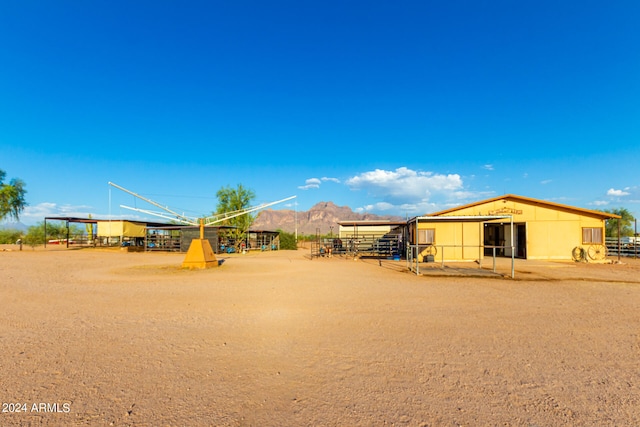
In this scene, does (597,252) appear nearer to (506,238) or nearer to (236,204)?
(506,238)

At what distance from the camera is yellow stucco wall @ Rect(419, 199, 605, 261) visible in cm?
2014

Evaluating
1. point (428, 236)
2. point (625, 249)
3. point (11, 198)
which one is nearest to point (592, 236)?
point (625, 249)

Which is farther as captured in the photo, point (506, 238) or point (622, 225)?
point (622, 225)

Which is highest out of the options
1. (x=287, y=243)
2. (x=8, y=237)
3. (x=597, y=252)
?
(x=8, y=237)

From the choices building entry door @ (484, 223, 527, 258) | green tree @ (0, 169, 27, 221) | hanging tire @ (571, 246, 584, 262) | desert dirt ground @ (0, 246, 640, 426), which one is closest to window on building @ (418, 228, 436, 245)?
building entry door @ (484, 223, 527, 258)

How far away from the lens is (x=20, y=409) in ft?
10.4

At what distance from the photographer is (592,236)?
20.2 m

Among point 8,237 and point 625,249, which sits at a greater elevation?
point 8,237

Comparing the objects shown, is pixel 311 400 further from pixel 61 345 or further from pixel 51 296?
pixel 51 296

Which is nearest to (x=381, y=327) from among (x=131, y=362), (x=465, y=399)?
(x=465, y=399)

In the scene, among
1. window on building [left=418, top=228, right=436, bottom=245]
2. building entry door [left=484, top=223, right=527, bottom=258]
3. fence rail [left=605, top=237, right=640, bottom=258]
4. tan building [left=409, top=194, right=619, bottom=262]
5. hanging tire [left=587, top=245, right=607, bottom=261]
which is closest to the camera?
hanging tire [left=587, top=245, right=607, bottom=261]

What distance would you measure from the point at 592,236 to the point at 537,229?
3.30 metres

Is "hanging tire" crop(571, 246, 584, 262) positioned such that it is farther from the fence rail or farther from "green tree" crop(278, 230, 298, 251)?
"green tree" crop(278, 230, 298, 251)

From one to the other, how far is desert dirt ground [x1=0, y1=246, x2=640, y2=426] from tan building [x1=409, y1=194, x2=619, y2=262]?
1131cm
